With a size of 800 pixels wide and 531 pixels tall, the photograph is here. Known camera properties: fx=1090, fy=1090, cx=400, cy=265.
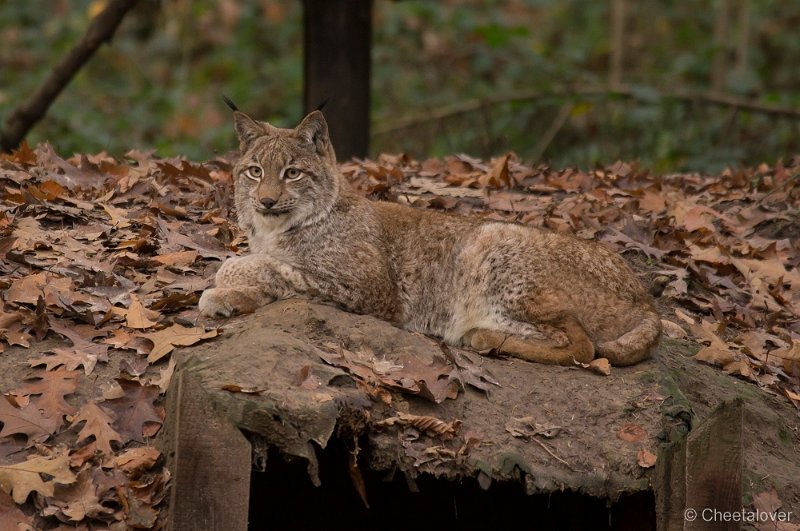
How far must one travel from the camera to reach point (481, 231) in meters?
6.03

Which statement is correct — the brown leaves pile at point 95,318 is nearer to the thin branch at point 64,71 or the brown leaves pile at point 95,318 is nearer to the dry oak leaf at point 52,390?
the dry oak leaf at point 52,390

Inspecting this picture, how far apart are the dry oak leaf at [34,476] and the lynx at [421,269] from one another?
49.0 inches

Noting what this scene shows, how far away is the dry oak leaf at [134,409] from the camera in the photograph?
4580 mm

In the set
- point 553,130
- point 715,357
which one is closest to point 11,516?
point 715,357

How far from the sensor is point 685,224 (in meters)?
7.40

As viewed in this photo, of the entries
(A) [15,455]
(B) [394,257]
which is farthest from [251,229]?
(A) [15,455]

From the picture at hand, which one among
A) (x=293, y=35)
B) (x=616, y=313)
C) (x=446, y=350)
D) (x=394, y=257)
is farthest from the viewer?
(x=293, y=35)

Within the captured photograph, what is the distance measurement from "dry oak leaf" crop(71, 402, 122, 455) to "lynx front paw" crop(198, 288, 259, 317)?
2.56 feet

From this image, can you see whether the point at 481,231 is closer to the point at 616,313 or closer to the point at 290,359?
the point at 616,313

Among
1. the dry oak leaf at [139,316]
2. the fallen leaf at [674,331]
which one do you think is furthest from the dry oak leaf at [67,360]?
the fallen leaf at [674,331]

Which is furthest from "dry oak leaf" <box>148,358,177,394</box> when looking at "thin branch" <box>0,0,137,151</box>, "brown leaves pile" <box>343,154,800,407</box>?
"thin branch" <box>0,0,137,151</box>

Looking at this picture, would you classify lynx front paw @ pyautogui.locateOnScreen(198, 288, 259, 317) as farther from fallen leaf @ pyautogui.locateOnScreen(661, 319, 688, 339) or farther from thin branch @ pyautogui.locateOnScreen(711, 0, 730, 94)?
thin branch @ pyautogui.locateOnScreen(711, 0, 730, 94)

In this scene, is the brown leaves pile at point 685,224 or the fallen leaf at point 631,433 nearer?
the fallen leaf at point 631,433

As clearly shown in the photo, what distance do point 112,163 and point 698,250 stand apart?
13.1ft
